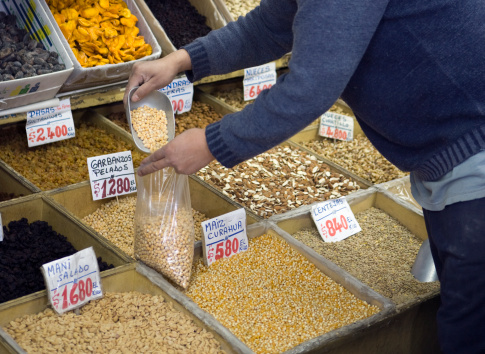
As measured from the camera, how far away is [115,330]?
74.8 inches

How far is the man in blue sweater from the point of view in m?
1.34

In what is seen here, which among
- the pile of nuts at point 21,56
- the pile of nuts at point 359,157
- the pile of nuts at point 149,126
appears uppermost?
the pile of nuts at point 21,56

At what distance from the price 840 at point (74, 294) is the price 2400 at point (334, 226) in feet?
3.63

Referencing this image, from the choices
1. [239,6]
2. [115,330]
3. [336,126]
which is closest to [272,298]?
[115,330]

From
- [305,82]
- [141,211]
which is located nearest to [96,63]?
[141,211]

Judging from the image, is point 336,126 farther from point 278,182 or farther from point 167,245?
point 167,245

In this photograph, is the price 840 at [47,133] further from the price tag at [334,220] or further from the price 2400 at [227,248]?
the price tag at [334,220]

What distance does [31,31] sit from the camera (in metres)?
2.89

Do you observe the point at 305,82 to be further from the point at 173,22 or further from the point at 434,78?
the point at 173,22

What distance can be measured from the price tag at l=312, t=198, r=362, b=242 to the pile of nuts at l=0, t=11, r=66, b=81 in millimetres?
1292

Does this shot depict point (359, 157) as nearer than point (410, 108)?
No

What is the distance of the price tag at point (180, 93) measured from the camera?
128 inches

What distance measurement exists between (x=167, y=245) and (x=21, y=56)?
116cm

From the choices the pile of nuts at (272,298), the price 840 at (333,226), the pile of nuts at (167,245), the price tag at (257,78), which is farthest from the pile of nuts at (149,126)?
the price tag at (257,78)
